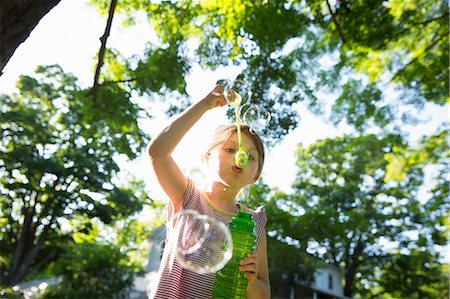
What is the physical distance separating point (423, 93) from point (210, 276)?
7.72 meters

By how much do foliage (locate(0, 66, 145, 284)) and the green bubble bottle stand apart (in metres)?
13.0

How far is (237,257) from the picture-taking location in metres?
1.66

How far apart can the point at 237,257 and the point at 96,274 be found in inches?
613

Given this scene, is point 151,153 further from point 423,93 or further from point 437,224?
point 437,224

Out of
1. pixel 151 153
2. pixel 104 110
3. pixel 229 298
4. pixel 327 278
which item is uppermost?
pixel 327 278

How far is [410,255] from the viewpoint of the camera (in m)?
21.2

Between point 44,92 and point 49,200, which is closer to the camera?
point 44,92

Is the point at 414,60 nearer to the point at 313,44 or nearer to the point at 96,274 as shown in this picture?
the point at 313,44

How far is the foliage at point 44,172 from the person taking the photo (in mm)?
15500

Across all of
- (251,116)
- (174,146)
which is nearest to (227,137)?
(174,146)

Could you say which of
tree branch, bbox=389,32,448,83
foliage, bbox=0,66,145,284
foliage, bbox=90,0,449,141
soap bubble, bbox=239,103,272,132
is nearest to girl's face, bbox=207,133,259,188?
soap bubble, bbox=239,103,272,132

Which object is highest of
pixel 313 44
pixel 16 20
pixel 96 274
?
pixel 313 44

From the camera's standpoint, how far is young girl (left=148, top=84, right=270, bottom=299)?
5.03 ft

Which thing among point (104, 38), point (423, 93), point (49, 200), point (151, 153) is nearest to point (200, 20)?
point (104, 38)
